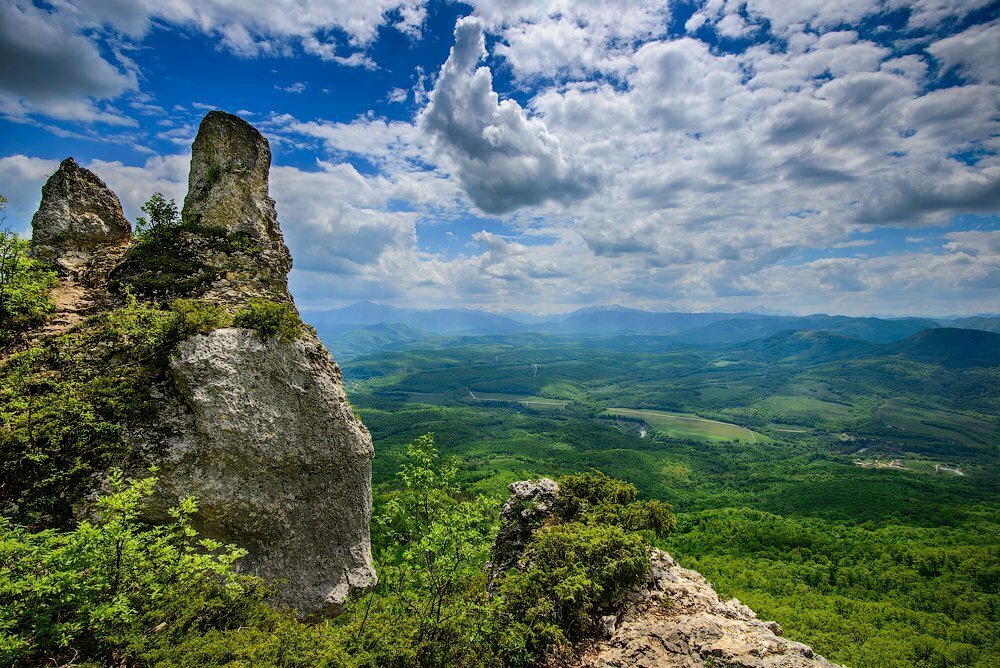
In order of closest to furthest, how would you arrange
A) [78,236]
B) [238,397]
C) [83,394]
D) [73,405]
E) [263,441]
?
[73,405] → [83,394] → [238,397] → [263,441] → [78,236]

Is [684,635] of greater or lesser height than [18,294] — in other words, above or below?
below

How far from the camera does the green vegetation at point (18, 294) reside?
14484 millimetres

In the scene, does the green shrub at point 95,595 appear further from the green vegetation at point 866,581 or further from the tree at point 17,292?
the green vegetation at point 866,581

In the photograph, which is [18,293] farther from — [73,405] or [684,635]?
[684,635]

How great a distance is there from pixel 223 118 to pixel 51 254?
998 centimetres

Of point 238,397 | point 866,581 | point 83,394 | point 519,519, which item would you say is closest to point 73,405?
point 83,394

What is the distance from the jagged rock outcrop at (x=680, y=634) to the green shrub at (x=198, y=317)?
18073 millimetres

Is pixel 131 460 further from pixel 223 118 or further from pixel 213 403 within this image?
pixel 223 118

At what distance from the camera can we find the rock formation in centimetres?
1416

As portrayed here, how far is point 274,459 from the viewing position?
15.5 m

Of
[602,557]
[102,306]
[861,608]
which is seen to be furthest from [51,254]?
[861,608]

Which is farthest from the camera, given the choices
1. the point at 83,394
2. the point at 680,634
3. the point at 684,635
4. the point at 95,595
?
the point at 680,634

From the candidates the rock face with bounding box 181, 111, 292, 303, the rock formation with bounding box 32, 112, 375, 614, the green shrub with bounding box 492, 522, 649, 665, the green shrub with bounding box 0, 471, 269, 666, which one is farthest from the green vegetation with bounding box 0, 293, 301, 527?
the green shrub with bounding box 492, 522, 649, 665

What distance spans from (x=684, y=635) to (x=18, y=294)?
27112mm
